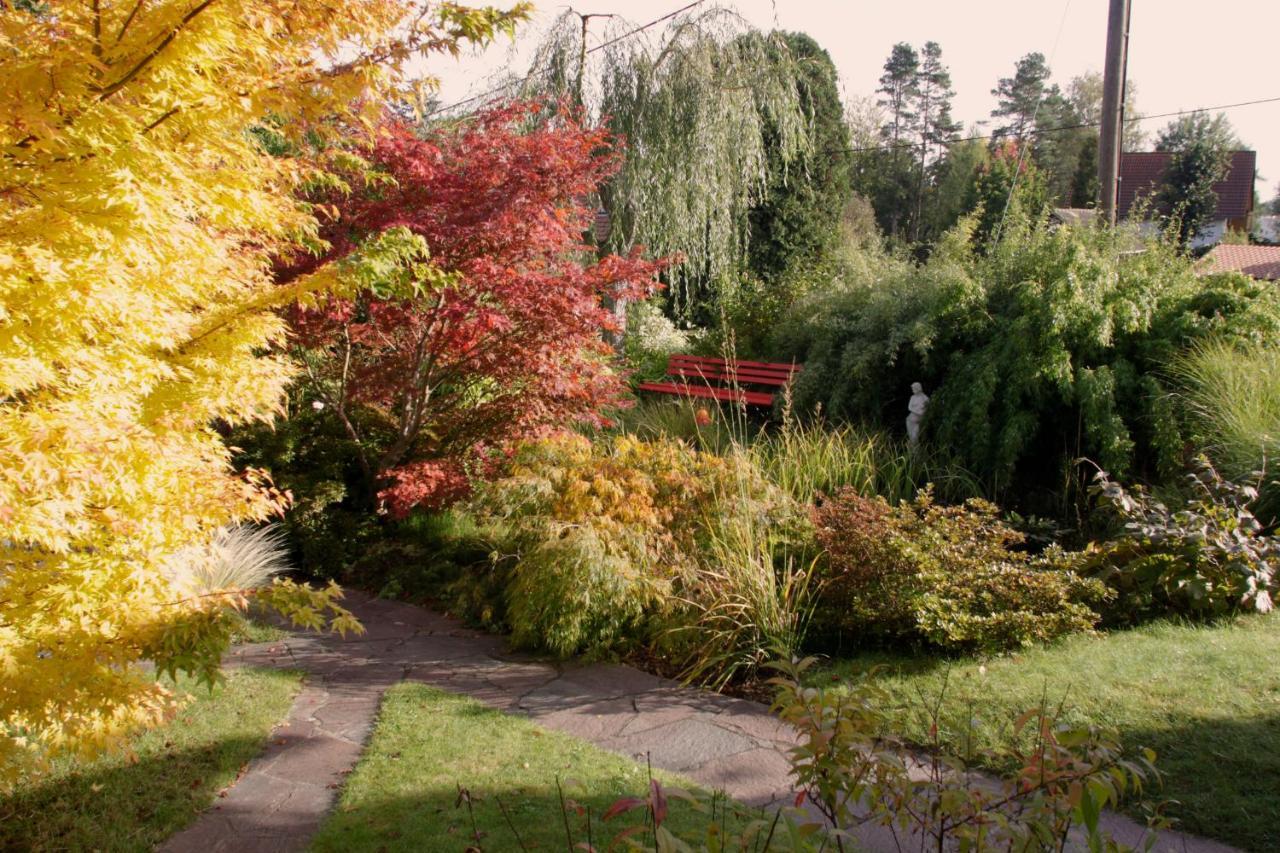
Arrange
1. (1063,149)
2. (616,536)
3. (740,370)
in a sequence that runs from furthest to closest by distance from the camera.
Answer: (1063,149)
(740,370)
(616,536)

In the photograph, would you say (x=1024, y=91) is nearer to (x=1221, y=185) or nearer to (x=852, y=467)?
(x=1221, y=185)

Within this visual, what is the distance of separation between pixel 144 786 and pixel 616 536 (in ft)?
8.65

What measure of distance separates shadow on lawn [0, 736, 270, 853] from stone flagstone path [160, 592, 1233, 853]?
0.09m

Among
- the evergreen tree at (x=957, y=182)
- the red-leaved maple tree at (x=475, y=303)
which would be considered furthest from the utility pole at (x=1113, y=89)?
the evergreen tree at (x=957, y=182)

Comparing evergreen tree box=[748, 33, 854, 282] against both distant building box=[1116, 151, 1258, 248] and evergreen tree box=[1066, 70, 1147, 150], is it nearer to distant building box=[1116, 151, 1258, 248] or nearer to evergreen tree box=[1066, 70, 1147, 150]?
distant building box=[1116, 151, 1258, 248]

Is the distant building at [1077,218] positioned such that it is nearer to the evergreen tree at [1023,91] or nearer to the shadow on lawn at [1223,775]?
the shadow on lawn at [1223,775]

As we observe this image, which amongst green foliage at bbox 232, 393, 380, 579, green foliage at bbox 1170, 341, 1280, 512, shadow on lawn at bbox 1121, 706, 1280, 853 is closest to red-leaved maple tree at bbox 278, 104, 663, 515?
green foliage at bbox 232, 393, 380, 579

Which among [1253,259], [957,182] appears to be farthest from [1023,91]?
[1253,259]

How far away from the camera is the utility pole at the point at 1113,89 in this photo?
33.0 ft

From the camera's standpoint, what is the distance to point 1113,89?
404 inches

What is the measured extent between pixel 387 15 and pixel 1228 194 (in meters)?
35.7

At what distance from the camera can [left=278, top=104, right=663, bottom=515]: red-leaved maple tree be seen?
6.02 m

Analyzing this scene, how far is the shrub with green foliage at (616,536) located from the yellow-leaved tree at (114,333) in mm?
1928

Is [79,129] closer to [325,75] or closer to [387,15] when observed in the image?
[325,75]
